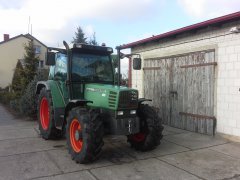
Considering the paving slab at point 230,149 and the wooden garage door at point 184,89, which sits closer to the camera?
the paving slab at point 230,149

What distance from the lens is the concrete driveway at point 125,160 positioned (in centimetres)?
496

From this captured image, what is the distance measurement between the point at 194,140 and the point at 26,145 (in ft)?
13.7

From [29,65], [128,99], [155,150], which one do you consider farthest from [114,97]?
[29,65]

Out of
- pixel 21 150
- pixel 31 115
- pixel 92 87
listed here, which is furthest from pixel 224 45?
pixel 31 115

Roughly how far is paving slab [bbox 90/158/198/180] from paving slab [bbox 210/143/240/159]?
1.70m

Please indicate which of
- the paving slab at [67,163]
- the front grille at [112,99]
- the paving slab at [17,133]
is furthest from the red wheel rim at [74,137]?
the paving slab at [17,133]

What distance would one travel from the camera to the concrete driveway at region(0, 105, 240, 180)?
16.3 ft

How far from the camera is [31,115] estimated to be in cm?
1117

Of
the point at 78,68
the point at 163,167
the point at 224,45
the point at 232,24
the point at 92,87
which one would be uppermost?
the point at 232,24

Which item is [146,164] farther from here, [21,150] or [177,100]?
[177,100]

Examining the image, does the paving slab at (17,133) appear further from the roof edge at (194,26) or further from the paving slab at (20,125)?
the roof edge at (194,26)

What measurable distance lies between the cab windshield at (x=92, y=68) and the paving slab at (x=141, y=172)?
216cm

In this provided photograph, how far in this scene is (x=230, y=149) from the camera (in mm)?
6645

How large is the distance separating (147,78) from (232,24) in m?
3.81
